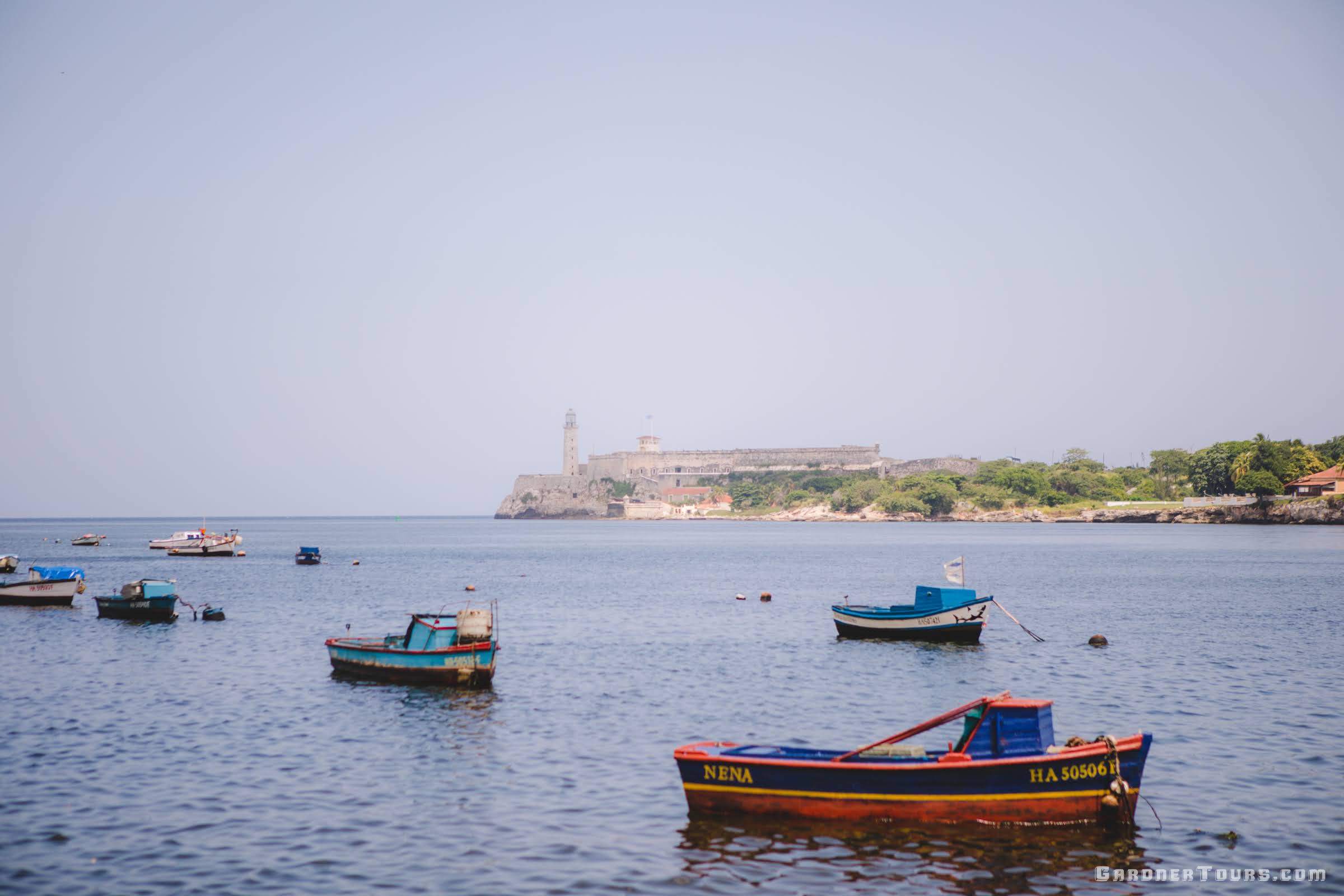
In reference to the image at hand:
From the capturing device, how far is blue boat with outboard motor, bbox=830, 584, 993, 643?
34.7 metres

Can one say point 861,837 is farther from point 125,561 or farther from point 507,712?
point 125,561

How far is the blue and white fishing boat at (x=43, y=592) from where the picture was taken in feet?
157

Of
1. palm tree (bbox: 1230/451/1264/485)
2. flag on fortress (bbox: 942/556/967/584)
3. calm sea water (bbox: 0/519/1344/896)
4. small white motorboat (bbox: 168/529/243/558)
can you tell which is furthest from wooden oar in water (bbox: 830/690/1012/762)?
palm tree (bbox: 1230/451/1264/485)

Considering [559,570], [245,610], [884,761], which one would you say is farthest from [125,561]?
[884,761]

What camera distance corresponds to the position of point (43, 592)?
47969mm

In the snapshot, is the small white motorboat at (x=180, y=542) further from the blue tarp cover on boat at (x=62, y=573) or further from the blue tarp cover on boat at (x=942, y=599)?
the blue tarp cover on boat at (x=942, y=599)

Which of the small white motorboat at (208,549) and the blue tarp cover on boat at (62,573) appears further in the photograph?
the small white motorboat at (208,549)

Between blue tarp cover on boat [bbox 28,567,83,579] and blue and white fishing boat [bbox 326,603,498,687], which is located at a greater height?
blue tarp cover on boat [bbox 28,567,83,579]

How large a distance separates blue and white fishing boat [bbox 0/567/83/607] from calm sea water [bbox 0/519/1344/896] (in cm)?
172

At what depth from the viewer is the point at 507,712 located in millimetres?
23469

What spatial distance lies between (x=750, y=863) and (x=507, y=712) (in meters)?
10.9

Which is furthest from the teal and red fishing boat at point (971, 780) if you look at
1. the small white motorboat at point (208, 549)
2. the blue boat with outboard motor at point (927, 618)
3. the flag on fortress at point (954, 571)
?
the small white motorboat at point (208, 549)

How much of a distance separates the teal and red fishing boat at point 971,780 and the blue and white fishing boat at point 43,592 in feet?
141

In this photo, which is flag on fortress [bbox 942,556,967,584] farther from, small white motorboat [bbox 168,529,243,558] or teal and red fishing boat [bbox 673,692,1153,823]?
small white motorboat [bbox 168,529,243,558]
